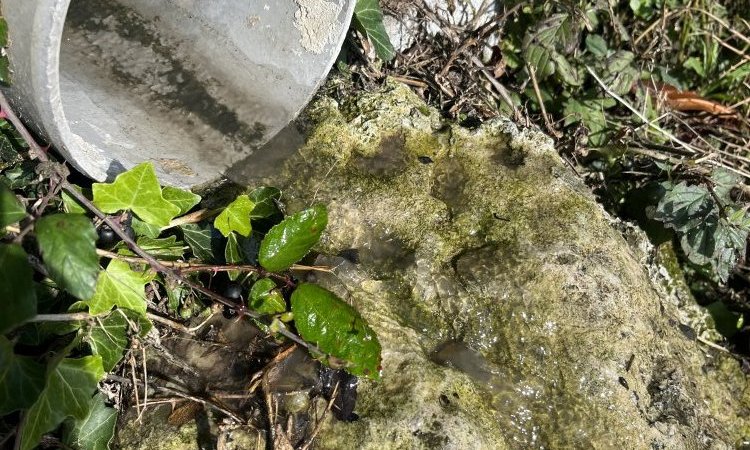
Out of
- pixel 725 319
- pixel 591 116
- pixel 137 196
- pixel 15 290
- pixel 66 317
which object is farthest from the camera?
pixel 591 116

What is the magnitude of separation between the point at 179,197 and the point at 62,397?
593mm

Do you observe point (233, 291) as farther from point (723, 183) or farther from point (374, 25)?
point (723, 183)

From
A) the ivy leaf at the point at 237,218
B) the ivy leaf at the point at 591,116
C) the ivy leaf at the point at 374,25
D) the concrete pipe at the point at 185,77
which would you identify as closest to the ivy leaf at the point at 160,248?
the ivy leaf at the point at 237,218

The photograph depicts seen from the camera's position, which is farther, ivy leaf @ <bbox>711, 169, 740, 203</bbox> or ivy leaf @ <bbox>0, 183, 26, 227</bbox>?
ivy leaf @ <bbox>711, 169, 740, 203</bbox>

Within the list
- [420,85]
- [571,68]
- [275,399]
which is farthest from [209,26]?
[275,399]

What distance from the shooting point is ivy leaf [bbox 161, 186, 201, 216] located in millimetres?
1836

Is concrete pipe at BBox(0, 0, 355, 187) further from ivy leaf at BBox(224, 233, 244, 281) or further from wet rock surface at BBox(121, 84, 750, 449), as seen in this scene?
ivy leaf at BBox(224, 233, 244, 281)

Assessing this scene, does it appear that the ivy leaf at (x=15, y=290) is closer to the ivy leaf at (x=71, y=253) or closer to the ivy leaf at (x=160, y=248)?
the ivy leaf at (x=71, y=253)

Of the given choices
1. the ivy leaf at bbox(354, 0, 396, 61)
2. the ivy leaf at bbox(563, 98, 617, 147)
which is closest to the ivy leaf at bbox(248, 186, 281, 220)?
the ivy leaf at bbox(354, 0, 396, 61)

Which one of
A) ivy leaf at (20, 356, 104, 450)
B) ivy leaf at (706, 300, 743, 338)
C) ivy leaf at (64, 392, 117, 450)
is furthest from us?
ivy leaf at (706, 300, 743, 338)

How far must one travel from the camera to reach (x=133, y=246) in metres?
1.69

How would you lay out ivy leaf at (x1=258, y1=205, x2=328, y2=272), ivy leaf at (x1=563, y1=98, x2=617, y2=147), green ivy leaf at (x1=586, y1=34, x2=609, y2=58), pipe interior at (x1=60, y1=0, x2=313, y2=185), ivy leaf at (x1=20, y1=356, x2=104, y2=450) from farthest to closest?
green ivy leaf at (x1=586, y1=34, x2=609, y2=58) → ivy leaf at (x1=563, y1=98, x2=617, y2=147) → pipe interior at (x1=60, y1=0, x2=313, y2=185) → ivy leaf at (x1=258, y1=205, x2=328, y2=272) → ivy leaf at (x1=20, y1=356, x2=104, y2=450)

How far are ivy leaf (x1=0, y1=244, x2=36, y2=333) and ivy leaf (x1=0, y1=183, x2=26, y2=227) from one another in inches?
3.2

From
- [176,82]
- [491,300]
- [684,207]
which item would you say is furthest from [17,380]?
[684,207]
